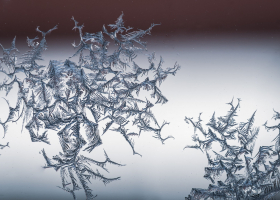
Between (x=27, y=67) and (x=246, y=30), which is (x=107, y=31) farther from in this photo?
(x=246, y=30)

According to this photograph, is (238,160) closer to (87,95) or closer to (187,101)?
(187,101)

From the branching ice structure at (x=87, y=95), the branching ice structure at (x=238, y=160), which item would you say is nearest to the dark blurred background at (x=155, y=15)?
the branching ice structure at (x=87, y=95)

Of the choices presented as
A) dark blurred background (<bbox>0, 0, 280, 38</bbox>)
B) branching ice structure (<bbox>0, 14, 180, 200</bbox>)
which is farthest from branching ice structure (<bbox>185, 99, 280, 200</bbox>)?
dark blurred background (<bbox>0, 0, 280, 38</bbox>)

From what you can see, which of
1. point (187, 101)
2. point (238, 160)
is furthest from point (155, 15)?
point (238, 160)

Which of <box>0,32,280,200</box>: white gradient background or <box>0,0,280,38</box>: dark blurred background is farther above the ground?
<box>0,0,280,38</box>: dark blurred background

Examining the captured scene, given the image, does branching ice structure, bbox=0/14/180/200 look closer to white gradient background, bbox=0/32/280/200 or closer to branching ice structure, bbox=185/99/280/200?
white gradient background, bbox=0/32/280/200

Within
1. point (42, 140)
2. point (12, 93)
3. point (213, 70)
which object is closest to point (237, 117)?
point (213, 70)

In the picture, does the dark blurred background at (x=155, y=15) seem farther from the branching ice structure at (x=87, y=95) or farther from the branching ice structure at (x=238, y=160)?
the branching ice structure at (x=238, y=160)
